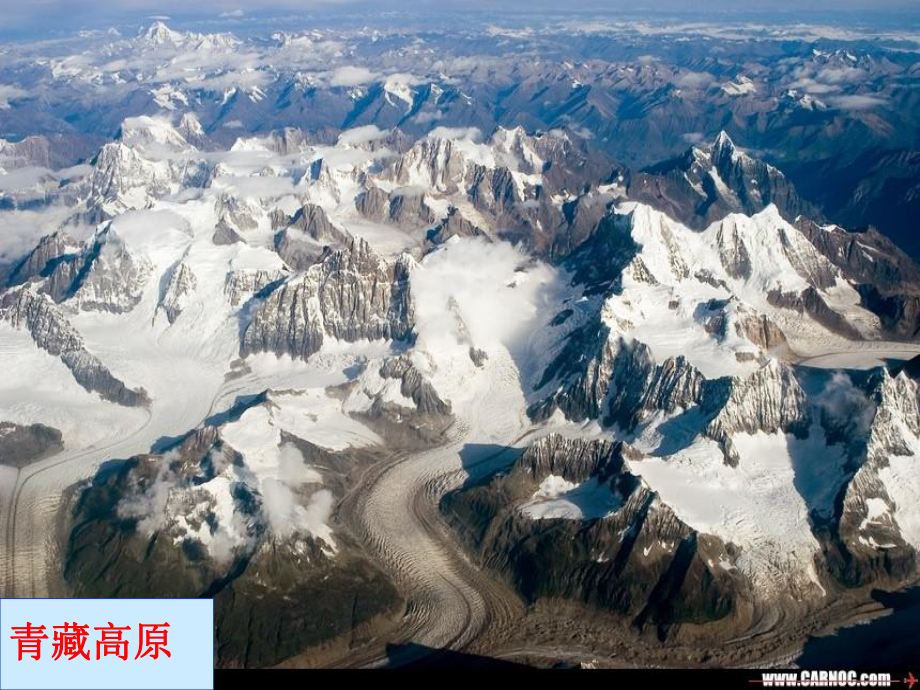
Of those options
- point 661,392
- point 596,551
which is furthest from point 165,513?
point 661,392

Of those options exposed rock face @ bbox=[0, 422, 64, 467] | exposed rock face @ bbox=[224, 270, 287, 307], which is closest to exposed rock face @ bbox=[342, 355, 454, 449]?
exposed rock face @ bbox=[224, 270, 287, 307]

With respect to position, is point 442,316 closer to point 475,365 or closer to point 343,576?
point 475,365

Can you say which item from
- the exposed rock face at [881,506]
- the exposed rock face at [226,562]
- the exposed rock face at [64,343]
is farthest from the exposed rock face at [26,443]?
the exposed rock face at [881,506]

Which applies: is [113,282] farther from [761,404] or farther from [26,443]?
[761,404]

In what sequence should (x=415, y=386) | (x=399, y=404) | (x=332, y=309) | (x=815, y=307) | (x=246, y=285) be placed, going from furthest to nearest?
(x=246, y=285) → (x=815, y=307) → (x=332, y=309) → (x=415, y=386) → (x=399, y=404)

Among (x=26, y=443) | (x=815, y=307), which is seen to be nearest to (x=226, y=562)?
(x=26, y=443)

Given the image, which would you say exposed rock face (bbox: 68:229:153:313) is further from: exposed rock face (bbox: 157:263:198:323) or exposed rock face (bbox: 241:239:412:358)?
exposed rock face (bbox: 241:239:412:358)

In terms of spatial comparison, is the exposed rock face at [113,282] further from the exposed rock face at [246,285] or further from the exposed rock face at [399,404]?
the exposed rock face at [399,404]
